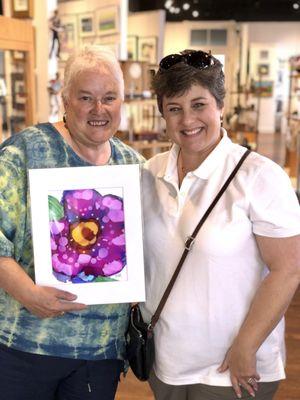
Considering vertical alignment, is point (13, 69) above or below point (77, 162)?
above

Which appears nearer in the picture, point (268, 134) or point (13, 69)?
point (13, 69)

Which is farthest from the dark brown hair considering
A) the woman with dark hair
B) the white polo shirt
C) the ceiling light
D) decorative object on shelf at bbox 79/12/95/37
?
the ceiling light

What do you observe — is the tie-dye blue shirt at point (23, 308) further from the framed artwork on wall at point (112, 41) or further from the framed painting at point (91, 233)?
the framed artwork on wall at point (112, 41)

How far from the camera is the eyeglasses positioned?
140 centimetres

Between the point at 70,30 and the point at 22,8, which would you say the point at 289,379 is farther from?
the point at 70,30

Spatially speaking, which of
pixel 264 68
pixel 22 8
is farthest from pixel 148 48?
pixel 264 68

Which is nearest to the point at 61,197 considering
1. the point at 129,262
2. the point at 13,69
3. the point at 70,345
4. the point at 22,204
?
the point at 22,204

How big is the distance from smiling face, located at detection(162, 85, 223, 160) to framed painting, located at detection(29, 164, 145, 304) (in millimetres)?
171

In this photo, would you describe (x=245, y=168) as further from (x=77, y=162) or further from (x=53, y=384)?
(x=53, y=384)

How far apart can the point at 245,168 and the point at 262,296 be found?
344 millimetres

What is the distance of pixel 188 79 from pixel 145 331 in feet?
2.41

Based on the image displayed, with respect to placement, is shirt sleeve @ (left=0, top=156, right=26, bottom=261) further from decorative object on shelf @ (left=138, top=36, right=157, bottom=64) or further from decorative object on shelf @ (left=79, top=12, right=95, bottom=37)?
decorative object on shelf @ (left=138, top=36, right=157, bottom=64)

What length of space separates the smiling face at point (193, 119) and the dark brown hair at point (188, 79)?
1cm

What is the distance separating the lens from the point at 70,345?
5.12ft
